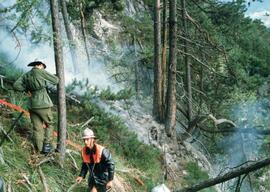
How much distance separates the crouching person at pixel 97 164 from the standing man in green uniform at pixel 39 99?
4.47ft

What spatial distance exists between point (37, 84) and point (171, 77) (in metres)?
7.71

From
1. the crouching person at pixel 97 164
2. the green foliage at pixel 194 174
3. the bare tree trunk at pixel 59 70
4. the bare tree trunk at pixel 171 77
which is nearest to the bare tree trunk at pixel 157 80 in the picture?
the bare tree trunk at pixel 171 77

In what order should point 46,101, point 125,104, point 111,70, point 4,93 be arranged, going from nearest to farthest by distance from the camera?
point 46,101
point 4,93
point 125,104
point 111,70

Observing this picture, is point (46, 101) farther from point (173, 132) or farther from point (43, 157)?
point (173, 132)

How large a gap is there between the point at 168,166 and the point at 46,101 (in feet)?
20.8

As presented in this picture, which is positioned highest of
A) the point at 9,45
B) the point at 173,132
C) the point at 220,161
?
the point at 9,45

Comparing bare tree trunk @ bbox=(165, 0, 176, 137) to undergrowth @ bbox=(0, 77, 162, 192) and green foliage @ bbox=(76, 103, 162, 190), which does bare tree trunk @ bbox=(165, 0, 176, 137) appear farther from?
green foliage @ bbox=(76, 103, 162, 190)

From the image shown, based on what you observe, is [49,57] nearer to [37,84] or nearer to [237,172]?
[37,84]

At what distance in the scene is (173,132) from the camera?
56.5 feet

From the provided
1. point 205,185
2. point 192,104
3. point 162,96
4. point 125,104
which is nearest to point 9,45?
point 125,104

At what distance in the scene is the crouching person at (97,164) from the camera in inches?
340

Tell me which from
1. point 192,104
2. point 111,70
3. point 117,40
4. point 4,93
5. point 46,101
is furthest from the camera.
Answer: point 117,40

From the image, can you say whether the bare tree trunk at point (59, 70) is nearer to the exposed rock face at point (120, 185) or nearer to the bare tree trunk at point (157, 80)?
the exposed rock face at point (120, 185)

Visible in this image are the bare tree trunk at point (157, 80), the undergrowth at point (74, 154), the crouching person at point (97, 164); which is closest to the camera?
the crouching person at point (97, 164)
